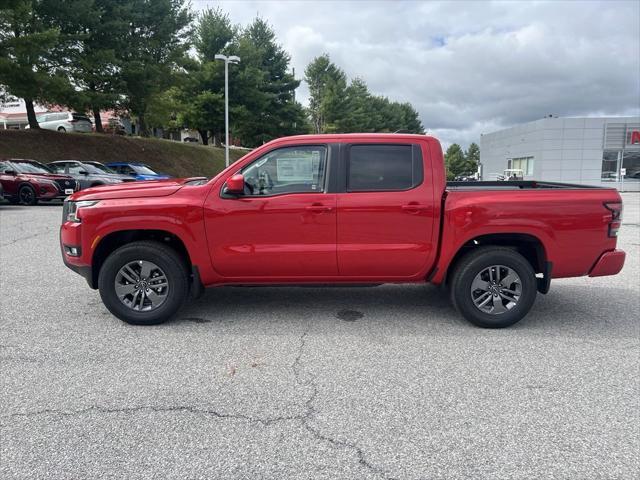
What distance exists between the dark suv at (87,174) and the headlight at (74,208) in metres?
13.5

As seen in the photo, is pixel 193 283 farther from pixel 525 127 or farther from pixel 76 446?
pixel 525 127

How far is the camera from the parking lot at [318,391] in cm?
259

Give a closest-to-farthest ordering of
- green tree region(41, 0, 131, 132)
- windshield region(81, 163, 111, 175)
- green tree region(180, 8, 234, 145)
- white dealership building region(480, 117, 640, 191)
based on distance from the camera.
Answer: windshield region(81, 163, 111, 175) → green tree region(41, 0, 131, 132) → green tree region(180, 8, 234, 145) → white dealership building region(480, 117, 640, 191)

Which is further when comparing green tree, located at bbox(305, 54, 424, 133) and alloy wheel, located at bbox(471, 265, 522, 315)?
green tree, located at bbox(305, 54, 424, 133)

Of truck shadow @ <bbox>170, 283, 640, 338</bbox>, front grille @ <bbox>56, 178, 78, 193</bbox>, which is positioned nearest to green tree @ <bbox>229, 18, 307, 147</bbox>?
front grille @ <bbox>56, 178, 78, 193</bbox>

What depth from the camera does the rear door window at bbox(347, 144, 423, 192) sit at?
14.9 feet

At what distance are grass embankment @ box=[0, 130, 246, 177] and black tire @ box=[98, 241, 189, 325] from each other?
2353 cm

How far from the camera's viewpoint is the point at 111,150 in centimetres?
2900

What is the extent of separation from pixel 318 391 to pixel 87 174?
17.4 m

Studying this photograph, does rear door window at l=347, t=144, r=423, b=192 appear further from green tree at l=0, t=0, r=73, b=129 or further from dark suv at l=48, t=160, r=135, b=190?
green tree at l=0, t=0, r=73, b=129

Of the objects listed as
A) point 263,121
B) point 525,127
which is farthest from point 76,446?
point 525,127

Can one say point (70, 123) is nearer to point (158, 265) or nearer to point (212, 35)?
point (212, 35)

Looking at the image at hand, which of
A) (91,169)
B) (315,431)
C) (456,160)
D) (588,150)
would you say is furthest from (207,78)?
(456,160)

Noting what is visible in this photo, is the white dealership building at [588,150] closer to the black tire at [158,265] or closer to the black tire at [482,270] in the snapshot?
the black tire at [482,270]
